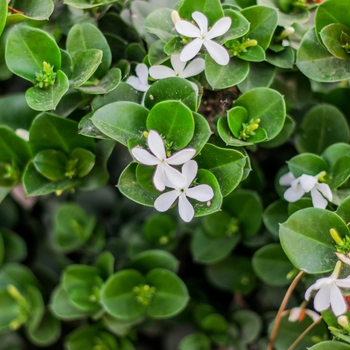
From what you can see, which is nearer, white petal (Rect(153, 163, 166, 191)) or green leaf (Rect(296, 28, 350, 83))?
white petal (Rect(153, 163, 166, 191))

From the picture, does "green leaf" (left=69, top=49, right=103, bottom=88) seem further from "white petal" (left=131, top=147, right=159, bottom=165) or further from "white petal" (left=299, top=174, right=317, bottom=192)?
"white petal" (left=299, top=174, right=317, bottom=192)

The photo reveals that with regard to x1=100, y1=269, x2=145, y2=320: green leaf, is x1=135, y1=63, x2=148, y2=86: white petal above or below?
above

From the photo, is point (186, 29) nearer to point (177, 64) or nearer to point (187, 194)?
point (177, 64)

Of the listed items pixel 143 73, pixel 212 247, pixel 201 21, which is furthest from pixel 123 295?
pixel 201 21

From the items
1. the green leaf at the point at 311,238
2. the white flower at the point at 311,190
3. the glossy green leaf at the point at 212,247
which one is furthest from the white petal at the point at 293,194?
the glossy green leaf at the point at 212,247

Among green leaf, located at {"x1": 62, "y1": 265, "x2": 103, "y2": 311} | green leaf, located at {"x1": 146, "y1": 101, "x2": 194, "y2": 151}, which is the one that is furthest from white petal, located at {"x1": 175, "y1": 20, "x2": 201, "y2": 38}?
green leaf, located at {"x1": 62, "y1": 265, "x2": 103, "y2": 311}
